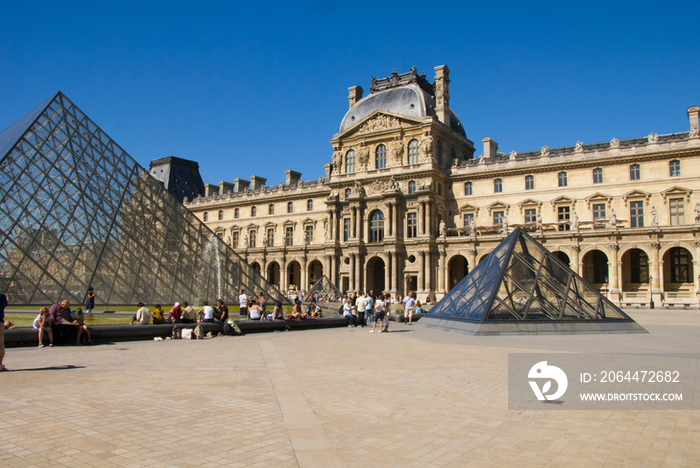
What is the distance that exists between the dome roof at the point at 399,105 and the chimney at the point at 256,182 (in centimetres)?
1717

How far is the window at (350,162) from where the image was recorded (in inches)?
2056

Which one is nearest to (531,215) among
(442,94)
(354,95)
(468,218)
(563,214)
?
(563,214)

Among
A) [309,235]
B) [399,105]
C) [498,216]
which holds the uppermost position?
[399,105]

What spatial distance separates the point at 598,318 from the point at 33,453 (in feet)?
58.8

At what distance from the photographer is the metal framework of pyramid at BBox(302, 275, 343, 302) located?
142 feet

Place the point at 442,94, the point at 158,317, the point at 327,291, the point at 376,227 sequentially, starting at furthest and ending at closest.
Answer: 1. the point at 442,94
2. the point at 376,227
3. the point at 327,291
4. the point at 158,317

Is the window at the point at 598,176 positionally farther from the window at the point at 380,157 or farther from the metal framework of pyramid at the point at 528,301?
the metal framework of pyramid at the point at 528,301

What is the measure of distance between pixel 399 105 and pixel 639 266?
2485cm

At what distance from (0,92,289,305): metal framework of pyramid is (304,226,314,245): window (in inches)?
1262

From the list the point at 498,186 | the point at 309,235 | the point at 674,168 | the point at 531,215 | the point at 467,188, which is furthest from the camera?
the point at 309,235

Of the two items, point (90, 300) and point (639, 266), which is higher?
point (639, 266)

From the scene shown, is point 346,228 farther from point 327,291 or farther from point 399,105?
point 399,105

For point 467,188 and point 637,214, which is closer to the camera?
point 637,214

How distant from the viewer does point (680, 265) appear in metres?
39.3
